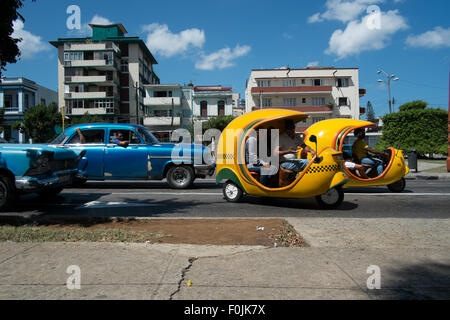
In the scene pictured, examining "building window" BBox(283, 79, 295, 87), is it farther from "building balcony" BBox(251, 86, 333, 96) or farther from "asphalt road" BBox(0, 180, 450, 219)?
"asphalt road" BBox(0, 180, 450, 219)

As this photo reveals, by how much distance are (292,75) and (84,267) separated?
5320 cm

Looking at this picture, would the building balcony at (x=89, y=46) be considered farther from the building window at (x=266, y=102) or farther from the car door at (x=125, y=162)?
the car door at (x=125, y=162)

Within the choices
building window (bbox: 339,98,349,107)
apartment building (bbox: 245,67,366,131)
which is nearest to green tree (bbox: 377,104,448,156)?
apartment building (bbox: 245,67,366,131)

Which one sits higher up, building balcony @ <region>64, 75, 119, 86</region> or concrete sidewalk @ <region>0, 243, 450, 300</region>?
building balcony @ <region>64, 75, 119, 86</region>

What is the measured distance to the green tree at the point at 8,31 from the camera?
5520 millimetres

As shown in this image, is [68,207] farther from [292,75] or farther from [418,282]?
[292,75]

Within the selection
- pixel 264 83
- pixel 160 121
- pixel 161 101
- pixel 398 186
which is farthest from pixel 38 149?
pixel 264 83

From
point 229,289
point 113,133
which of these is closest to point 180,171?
point 113,133

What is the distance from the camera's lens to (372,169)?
9328 mm

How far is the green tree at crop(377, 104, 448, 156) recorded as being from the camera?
2944cm

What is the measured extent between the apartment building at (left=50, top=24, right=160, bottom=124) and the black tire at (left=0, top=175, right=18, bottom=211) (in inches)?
1712

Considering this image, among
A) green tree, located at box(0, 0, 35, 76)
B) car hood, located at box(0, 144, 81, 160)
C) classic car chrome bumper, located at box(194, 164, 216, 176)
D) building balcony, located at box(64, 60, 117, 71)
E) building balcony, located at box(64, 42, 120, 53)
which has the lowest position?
classic car chrome bumper, located at box(194, 164, 216, 176)

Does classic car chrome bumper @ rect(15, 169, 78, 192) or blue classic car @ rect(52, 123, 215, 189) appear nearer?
classic car chrome bumper @ rect(15, 169, 78, 192)

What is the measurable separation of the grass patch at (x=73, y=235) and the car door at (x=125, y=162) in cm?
480
